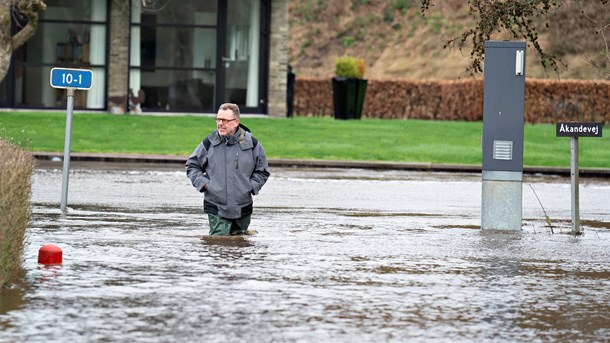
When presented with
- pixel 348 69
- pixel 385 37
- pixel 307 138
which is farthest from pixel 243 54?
pixel 385 37

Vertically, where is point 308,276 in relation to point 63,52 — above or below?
below

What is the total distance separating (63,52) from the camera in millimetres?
41188

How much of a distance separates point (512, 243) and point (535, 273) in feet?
8.18

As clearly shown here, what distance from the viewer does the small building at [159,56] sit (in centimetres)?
4081

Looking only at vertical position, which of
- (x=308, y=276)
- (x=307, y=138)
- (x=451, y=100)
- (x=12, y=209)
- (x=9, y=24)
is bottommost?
(x=308, y=276)

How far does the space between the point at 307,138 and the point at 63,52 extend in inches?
366

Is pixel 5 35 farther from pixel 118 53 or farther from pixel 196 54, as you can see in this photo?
pixel 196 54

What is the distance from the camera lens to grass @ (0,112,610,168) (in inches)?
1253

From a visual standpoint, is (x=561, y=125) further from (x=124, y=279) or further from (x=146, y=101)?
(x=146, y=101)

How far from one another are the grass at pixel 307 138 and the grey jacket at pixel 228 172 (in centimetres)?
1642

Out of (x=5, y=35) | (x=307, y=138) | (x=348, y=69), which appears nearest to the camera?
(x=5, y=35)

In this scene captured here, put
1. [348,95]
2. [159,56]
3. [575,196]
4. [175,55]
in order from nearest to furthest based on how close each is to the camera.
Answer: [575,196] < [159,56] < [175,55] < [348,95]

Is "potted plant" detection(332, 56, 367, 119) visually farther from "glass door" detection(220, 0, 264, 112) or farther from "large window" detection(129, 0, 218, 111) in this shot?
"large window" detection(129, 0, 218, 111)

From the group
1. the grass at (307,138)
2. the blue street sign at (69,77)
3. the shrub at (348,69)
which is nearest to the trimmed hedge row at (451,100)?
the shrub at (348,69)
